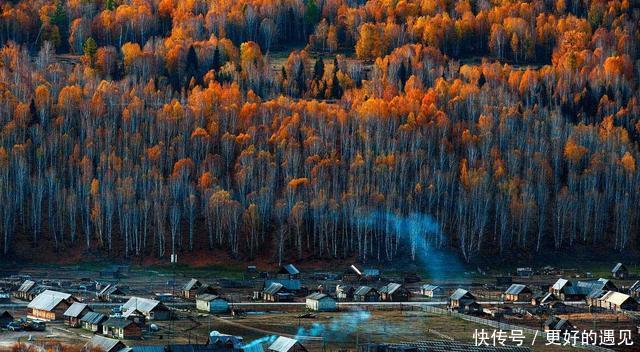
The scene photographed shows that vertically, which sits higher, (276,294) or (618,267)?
(276,294)

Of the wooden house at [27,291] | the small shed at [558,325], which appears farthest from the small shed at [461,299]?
the wooden house at [27,291]

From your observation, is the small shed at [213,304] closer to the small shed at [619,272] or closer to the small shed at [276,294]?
the small shed at [276,294]

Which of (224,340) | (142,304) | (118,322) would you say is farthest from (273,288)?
(224,340)

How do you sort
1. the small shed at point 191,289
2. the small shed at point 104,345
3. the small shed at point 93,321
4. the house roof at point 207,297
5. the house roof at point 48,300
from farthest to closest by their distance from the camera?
1. the small shed at point 191,289
2. the house roof at point 207,297
3. the house roof at point 48,300
4. the small shed at point 93,321
5. the small shed at point 104,345

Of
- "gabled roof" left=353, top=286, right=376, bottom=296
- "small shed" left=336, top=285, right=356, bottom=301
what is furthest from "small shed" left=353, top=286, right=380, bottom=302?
"small shed" left=336, top=285, right=356, bottom=301

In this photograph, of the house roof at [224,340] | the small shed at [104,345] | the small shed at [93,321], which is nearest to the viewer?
the small shed at [104,345]

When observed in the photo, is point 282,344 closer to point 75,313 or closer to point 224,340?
point 224,340
